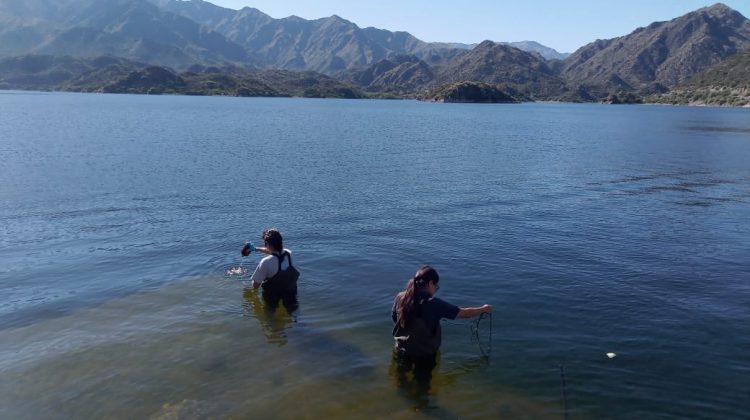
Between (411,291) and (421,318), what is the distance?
34.7 inches

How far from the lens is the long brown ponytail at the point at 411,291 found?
41.3ft

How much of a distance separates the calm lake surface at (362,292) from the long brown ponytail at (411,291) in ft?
5.96

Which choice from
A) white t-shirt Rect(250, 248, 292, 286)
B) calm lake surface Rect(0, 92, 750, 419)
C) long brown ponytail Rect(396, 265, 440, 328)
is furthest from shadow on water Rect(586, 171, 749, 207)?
long brown ponytail Rect(396, 265, 440, 328)

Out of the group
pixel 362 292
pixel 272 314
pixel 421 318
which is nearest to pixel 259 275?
pixel 272 314

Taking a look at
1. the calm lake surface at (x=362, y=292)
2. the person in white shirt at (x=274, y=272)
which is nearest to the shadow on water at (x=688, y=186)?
the calm lake surface at (x=362, y=292)

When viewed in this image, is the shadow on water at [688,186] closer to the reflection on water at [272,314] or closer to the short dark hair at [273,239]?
the reflection on water at [272,314]

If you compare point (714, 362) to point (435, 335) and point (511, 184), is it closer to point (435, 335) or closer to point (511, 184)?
point (435, 335)

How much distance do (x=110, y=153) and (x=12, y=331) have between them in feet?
146

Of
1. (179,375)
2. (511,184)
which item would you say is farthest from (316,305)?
(511,184)

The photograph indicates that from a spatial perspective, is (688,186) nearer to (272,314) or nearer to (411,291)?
(272,314)

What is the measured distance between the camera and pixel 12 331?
666 inches

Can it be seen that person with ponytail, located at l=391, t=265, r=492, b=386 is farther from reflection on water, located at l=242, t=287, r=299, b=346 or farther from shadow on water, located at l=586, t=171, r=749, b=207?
shadow on water, located at l=586, t=171, r=749, b=207

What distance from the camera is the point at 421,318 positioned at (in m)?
13.4

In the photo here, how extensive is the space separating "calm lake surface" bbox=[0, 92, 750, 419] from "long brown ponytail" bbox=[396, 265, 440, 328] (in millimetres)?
1818
